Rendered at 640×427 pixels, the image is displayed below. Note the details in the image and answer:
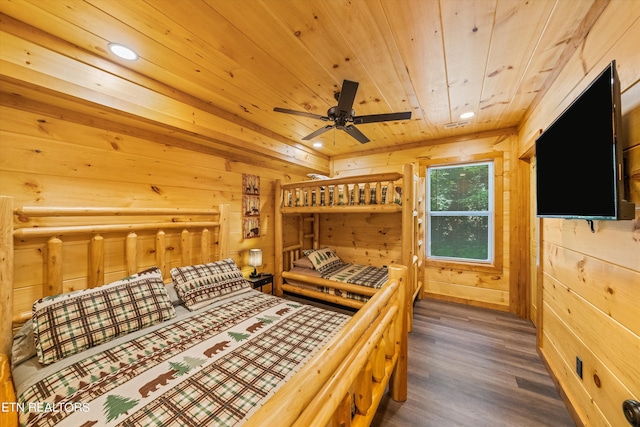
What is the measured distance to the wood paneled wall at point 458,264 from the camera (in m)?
2.97

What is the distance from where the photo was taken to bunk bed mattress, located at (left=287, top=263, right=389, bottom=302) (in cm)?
253

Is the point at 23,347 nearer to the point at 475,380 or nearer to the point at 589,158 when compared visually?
the point at 475,380

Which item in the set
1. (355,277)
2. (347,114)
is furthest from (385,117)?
(355,277)

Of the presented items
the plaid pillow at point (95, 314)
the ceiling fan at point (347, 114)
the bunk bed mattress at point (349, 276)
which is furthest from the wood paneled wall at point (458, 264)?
the plaid pillow at point (95, 314)

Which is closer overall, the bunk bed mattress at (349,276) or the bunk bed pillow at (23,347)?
the bunk bed pillow at (23,347)

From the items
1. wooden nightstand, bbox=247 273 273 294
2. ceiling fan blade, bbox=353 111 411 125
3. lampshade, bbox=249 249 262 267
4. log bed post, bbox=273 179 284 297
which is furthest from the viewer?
log bed post, bbox=273 179 284 297

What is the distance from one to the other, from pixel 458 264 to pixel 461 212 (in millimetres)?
781

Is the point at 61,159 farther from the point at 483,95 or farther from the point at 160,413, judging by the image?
the point at 483,95

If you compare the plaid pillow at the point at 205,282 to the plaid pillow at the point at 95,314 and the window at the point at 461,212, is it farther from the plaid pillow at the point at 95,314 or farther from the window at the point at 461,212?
the window at the point at 461,212

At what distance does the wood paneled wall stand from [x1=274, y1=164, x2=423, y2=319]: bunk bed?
11.6 inches

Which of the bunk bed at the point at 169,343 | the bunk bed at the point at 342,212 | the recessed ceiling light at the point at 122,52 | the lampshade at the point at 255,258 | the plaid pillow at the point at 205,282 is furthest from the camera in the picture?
→ the lampshade at the point at 255,258

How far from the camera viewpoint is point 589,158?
1091mm

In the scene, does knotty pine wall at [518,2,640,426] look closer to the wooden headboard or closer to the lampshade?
the lampshade

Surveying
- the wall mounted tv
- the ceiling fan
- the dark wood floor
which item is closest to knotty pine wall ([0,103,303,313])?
the ceiling fan
